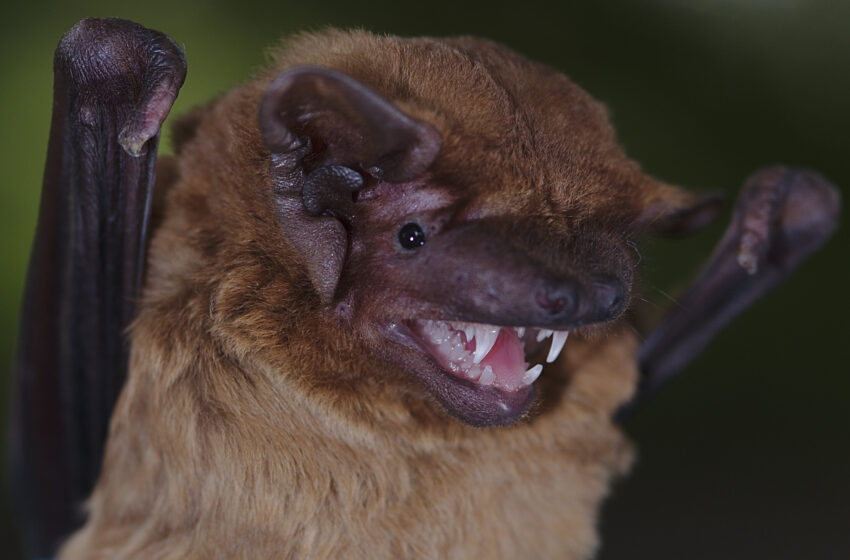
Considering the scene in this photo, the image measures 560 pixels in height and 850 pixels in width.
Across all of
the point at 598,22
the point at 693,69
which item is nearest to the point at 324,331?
the point at 598,22

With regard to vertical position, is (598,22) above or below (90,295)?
above

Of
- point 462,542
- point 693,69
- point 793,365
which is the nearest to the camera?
point 462,542

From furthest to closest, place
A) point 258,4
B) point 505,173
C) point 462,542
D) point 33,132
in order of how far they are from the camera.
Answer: point 258,4 → point 33,132 → point 462,542 → point 505,173

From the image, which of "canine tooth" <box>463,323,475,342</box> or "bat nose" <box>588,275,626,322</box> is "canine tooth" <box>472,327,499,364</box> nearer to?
"canine tooth" <box>463,323,475,342</box>

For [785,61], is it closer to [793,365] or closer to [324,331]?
[793,365]

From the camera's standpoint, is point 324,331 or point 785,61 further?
point 785,61

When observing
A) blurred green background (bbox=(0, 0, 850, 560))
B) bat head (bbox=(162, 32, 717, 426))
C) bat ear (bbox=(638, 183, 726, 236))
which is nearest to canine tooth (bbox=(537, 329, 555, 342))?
bat head (bbox=(162, 32, 717, 426))

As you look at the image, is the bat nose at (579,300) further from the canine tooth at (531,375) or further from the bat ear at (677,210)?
the bat ear at (677,210)

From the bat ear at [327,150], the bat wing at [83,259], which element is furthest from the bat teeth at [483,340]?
the bat wing at [83,259]
